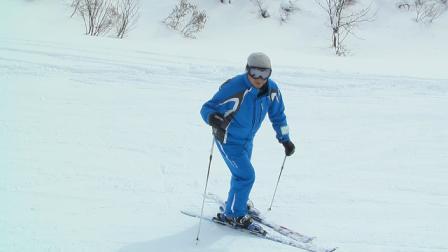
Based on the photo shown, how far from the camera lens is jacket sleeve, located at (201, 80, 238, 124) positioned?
3906 millimetres

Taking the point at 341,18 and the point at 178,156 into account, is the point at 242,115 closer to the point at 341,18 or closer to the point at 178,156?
the point at 178,156

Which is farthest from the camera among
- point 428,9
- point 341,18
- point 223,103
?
point 428,9

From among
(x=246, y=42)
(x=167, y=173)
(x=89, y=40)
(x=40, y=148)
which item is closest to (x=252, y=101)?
(x=167, y=173)

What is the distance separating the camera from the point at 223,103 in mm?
3928

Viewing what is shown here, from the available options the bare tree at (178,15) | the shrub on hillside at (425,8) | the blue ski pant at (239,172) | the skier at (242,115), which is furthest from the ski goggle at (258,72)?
the shrub on hillside at (425,8)

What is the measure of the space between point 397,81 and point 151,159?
16.5 ft

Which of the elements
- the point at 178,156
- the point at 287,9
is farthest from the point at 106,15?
the point at 178,156

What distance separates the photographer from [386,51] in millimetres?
14523

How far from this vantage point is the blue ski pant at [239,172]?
4.05m

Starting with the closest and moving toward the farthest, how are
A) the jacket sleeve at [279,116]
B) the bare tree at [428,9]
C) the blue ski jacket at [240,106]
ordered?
the blue ski jacket at [240,106]
the jacket sleeve at [279,116]
the bare tree at [428,9]

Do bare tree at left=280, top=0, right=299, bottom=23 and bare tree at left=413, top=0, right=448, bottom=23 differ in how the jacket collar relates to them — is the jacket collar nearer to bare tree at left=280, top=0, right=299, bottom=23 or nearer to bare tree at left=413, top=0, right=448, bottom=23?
bare tree at left=280, top=0, right=299, bottom=23

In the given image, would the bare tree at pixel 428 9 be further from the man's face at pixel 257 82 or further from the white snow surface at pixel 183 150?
the man's face at pixel 257 82

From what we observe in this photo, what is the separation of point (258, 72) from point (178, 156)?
91.3 inches

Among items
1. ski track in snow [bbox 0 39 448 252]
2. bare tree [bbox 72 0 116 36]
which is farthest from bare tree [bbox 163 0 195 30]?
ski track in snow [bbox 0 39 448 252]
